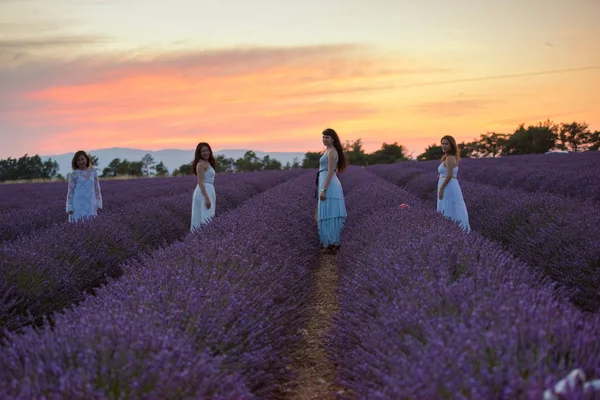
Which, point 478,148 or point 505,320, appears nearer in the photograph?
point 505,320

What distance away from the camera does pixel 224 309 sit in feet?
8.23

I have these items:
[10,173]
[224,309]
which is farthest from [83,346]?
[10,173]

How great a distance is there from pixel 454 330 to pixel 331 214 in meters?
4.85

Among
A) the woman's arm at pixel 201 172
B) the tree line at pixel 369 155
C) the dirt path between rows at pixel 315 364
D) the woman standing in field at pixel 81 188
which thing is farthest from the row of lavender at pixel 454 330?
the tree line at pixel 369 155

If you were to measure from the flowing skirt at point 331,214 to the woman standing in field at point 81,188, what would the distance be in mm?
2599

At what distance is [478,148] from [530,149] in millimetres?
13030

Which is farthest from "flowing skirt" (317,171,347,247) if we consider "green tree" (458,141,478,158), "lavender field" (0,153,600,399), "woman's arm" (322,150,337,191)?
"green tree" (458,141,478,158)

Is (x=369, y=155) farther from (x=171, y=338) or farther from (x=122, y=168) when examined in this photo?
(x=171, y=338)

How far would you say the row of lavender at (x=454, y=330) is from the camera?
167 centimetres

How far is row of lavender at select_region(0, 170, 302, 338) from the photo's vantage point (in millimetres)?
3605

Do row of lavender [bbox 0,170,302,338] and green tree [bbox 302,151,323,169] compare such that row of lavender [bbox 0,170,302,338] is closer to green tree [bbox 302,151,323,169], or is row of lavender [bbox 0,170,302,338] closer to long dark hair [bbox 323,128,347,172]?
long dark hair [bbox 323,128,347,172]

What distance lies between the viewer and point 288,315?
10.8ft

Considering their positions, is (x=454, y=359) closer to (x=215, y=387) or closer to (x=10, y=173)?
(x=215, y=387)

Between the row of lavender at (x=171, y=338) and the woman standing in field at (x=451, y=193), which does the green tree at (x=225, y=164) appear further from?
the row of lavender at (x=171, y=338)
